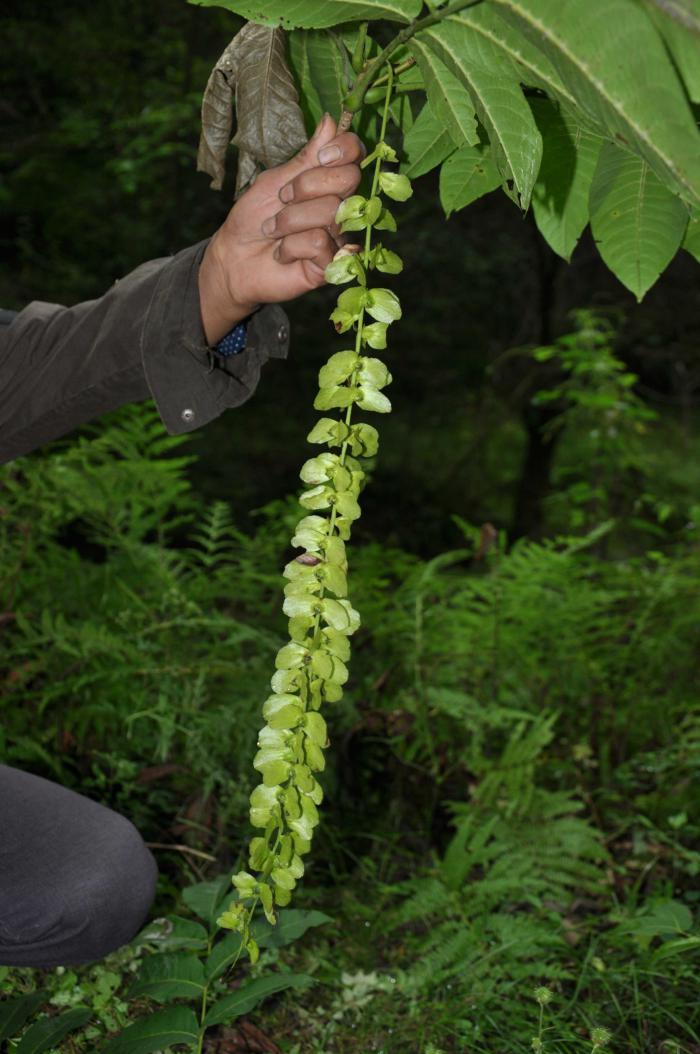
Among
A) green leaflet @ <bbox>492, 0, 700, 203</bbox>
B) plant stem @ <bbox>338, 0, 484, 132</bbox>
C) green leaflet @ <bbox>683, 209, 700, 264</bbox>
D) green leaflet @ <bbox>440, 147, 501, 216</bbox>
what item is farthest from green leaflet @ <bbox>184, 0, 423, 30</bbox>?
green leaflet @ <bbox>683, 209, 700, 264</bbox>

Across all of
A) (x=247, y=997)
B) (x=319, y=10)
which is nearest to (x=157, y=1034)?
(x=247, y=997)

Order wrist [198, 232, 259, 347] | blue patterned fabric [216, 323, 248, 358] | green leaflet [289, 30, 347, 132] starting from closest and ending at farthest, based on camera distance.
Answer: green leaflet [289, 30, 347, 132] < wrist [198, 232, 259, 347] < blue patterned fabric [216, 323, 248, 358]

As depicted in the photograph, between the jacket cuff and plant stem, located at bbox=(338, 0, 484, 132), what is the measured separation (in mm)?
446

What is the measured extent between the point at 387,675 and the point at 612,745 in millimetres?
729

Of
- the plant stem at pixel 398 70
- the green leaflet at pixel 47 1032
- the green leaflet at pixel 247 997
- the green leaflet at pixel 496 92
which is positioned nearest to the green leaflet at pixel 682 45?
the green leaflet at pixel 496 92

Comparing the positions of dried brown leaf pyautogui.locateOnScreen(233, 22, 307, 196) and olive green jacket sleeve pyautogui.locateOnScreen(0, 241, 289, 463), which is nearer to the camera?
dried brown leaf pyautogui.locateOnScreen(233, 22, 307, 196)

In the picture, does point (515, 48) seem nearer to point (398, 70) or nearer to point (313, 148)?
point (398, 70)

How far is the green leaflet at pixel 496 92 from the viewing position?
0.78 metres

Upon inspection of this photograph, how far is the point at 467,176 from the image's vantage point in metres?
1.05

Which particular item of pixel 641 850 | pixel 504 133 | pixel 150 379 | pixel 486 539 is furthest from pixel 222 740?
pixel 504 133

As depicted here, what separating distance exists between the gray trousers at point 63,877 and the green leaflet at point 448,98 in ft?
4.05

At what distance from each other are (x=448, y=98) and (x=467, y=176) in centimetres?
20

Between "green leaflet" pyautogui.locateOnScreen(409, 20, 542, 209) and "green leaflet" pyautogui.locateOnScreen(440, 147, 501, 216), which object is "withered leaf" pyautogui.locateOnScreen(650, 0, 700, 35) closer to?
"green leaflet" pyautogui.locateOnScreen(409, 20, 542, 209)

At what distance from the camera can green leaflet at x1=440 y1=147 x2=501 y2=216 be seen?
1.03 meters
